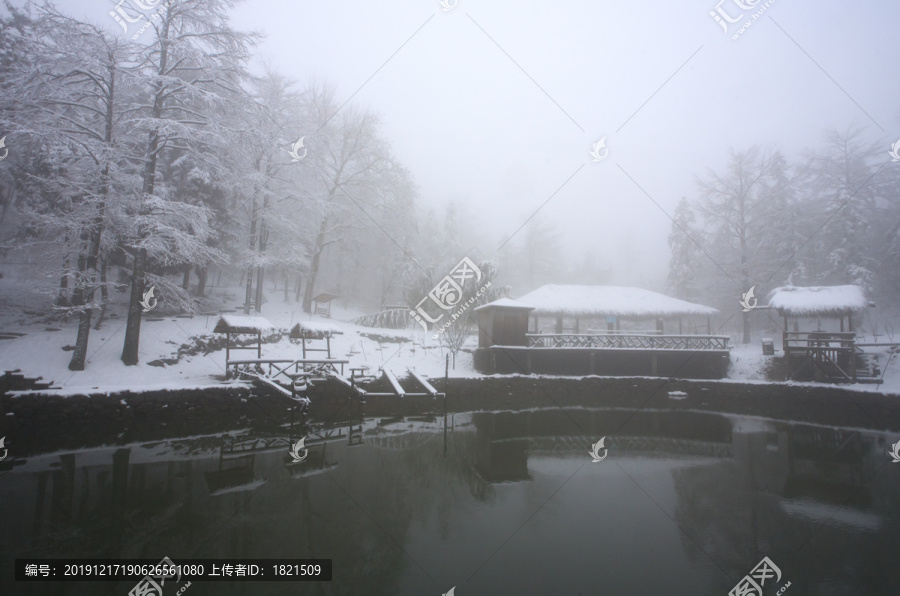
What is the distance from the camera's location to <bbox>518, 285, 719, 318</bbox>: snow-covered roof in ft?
75.0

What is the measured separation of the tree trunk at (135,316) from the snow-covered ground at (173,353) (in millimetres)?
340

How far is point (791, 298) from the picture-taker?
2033 cm

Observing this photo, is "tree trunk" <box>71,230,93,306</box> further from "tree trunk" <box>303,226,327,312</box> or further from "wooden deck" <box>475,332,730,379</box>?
"wooden deck" <box>475,332,730,379</box>

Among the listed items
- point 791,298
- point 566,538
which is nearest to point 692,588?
point 566,538

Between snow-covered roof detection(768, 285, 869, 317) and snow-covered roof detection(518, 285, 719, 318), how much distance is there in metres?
3.09

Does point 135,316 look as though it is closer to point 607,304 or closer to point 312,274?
point 312,274

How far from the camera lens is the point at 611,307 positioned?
23.2 meters

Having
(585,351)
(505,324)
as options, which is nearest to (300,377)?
(505,324)

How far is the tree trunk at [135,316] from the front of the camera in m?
13.7

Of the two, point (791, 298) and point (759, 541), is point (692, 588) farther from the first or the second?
point (791, 298)

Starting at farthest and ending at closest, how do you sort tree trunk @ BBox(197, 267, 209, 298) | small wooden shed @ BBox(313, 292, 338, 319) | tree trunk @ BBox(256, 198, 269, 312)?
small wooden shed @ BBox(313, 292, 338, 319), tree trunk @ BBox(256, 198, 269, 312), tree trunk @ BBox(197, 267, 209, 298)

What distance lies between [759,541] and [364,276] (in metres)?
29.5

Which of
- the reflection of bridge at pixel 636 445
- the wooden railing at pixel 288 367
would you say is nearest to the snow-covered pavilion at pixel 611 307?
the reflection of bridge at pixel 636 445

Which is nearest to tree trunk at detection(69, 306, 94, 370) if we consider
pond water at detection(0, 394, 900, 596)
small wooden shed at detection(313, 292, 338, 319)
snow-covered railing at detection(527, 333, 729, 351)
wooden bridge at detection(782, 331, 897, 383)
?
pond water at detection(0, 394, 900, 596)
